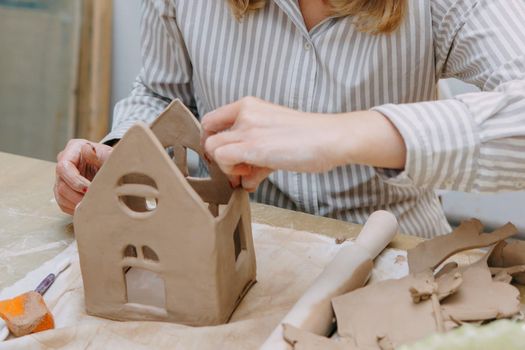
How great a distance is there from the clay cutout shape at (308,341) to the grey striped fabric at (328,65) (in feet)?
1.30

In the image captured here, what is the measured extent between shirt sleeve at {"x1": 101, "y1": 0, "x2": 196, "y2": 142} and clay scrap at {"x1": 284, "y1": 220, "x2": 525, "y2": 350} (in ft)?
1.76

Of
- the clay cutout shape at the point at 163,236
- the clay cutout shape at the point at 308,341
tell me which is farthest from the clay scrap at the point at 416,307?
the clay cutout shape at the point at 163,236

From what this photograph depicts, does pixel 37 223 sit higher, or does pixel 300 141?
pixel 300 141

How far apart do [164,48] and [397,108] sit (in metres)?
0.53

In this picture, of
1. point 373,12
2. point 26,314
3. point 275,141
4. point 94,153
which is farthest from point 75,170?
point 373,12

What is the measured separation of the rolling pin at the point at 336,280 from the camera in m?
0.66

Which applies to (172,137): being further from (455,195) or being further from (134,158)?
(455,195)

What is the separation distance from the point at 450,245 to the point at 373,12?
0.35 m

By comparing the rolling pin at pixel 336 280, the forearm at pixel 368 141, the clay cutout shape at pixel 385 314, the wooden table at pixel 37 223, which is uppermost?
the forearm at pixel 368 141

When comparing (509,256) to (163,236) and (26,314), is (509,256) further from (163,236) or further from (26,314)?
(26,314)

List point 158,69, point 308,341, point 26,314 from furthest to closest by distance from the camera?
point 158,69 → point 26,314 → point 308,341

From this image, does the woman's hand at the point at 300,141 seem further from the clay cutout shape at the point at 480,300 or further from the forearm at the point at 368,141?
the clay cutout shape at the point at 480,300

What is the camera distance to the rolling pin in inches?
26.1

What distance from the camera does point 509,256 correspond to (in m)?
0.80
